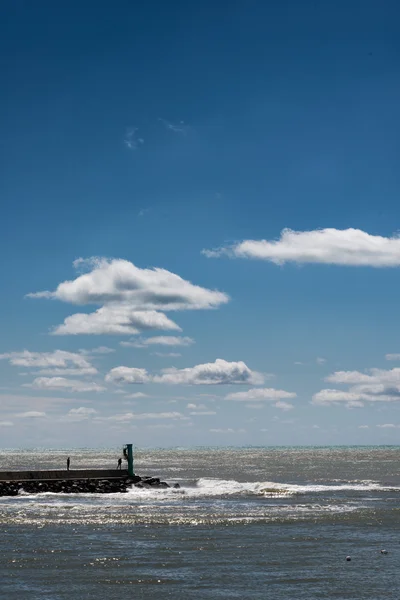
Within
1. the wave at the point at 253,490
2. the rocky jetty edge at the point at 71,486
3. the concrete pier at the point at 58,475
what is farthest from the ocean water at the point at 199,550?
the concrete pier at the point at 58,475

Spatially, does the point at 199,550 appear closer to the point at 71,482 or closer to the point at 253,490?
the point at 253,490

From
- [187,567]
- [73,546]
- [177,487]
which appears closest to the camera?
[187,567]

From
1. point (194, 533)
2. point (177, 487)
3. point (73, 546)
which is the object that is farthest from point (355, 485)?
point (73, 546)

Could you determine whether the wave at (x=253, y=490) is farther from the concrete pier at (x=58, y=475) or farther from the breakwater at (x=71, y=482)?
the concrete pier at (x=58, y=475)

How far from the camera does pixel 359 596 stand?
21.3m

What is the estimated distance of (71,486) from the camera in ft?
195

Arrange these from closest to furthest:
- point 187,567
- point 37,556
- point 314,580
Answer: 1. point 314,580
2. point 187,567
3. point 37,556

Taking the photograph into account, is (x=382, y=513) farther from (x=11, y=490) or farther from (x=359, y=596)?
(x=11, y=490)

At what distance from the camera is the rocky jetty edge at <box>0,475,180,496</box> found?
58.2 m

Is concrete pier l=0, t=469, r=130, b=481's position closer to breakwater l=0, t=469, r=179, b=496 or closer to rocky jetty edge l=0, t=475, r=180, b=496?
breakwater l=0, t=469, r=179, b=496

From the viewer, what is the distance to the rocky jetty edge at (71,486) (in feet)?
191

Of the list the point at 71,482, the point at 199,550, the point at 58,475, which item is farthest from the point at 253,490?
the point at 199,550

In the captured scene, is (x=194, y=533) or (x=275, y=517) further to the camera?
(x=275, y=517)

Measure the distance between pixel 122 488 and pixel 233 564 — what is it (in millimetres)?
35098
